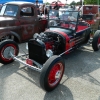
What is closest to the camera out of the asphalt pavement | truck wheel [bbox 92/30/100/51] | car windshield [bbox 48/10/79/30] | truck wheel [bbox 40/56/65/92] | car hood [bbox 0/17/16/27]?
truck wheel [bbox 40/56/65/92]

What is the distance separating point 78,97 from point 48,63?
0.94 metres

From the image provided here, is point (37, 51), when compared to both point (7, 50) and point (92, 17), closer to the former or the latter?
point (7, 50)

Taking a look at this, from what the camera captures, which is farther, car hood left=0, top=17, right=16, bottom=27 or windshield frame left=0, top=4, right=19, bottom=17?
windshield frame left=0, top=4, right=19, bottom=17

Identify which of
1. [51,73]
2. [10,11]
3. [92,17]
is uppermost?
[10,11]

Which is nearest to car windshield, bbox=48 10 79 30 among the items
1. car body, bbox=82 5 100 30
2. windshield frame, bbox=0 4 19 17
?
windshield frame, bbox=0 4 19 17

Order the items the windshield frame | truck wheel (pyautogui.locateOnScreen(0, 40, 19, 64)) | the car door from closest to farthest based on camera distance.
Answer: truck wheel (pyautogui.locateOnScreen(0, 40, 19, 64)), the windshield frame, the car door

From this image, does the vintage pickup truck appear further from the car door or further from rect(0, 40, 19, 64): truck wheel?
rect(0, 40, 19, 64): truck wheel

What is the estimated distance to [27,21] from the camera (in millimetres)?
6867

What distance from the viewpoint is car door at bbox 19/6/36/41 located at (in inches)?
266

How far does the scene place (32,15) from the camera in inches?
280

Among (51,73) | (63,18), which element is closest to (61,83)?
(51,73)

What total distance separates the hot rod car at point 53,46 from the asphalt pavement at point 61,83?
0.72ft

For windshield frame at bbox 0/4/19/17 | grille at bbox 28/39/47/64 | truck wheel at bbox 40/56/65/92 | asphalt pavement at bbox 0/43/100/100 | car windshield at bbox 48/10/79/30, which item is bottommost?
asphalt pavement at bbox 0/43/100/100

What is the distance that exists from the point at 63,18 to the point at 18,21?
2449 mm
